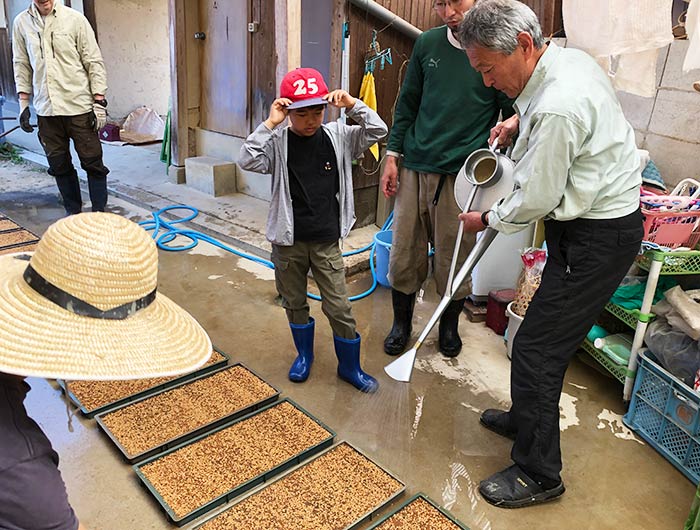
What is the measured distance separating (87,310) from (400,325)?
216 centimetres

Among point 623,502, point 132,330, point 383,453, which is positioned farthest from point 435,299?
point 132,330

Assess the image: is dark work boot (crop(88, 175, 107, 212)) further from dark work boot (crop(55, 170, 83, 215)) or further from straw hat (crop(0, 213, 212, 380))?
straw hat (crop(0, 213, 212, 380))

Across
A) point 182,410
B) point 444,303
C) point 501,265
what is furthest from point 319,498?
point 501,265

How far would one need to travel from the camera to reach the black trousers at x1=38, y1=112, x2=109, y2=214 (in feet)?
13.7

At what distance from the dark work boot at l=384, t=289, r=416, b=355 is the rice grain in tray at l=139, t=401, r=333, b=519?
2.40 ft

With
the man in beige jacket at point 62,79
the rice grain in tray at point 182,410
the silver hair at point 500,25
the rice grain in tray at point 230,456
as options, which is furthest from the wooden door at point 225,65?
the silver hair at point 500,25

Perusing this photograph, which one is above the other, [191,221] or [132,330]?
[132,330]

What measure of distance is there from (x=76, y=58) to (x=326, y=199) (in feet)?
9.22

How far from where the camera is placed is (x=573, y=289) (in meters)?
1.82

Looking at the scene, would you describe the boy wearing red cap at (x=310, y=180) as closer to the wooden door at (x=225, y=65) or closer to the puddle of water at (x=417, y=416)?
the puddle of water at (x=417, y=416)

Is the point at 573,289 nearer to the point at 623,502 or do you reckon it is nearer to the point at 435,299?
the point at 623,502

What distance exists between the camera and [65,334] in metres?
0.99

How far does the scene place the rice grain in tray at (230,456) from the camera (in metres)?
1.97

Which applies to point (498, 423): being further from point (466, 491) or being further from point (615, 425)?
point (615, 425)
